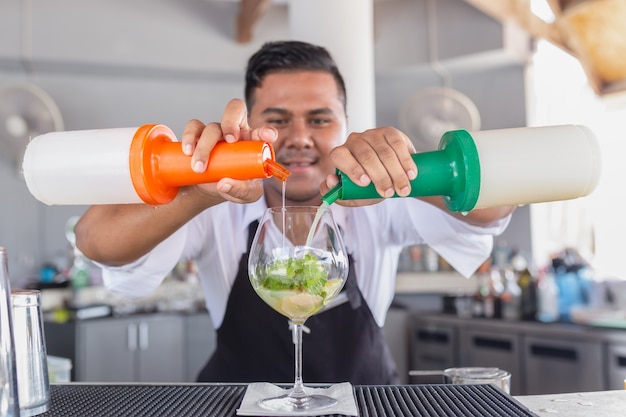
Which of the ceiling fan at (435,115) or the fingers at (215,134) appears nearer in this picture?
the fingers at (215,134)

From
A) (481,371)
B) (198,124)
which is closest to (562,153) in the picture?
(481,371)

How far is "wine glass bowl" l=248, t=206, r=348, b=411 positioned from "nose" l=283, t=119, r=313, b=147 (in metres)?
0.68

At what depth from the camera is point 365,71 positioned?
3.24 meters

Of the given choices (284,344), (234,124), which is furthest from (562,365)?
(234,124)

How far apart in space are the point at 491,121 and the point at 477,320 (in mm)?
2009

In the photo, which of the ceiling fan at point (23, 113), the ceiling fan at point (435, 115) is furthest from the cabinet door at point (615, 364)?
the ceiling fan at point (23, 113)

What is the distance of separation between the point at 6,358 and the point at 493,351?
3570 mm

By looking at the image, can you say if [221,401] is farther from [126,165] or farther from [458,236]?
[458,236]

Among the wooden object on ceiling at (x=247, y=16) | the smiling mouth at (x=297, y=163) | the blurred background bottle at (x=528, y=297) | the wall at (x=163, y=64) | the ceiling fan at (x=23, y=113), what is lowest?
the blurred background bottle at (x=528, y=297)

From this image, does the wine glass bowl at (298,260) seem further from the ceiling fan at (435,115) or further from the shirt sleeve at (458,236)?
the ceiling fan at (435,115)

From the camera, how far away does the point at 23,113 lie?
4.58 meters

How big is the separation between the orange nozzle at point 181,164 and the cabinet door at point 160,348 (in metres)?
3.60

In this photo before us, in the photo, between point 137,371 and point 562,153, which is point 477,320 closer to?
point 137,371

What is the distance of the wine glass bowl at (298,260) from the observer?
1.07 m
